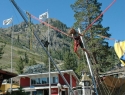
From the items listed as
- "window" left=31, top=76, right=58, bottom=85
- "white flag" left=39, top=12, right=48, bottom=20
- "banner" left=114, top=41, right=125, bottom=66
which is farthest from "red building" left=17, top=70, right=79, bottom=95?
"banner" left=114, top=41, right=125, bottom=66

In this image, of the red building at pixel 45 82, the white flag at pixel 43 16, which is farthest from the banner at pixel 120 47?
the red building at pixel 45 82

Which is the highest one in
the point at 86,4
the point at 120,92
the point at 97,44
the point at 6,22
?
the point at 86,4

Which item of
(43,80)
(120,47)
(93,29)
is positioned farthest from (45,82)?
(120,47)

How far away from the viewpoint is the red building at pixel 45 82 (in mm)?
37969

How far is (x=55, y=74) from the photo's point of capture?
3875cm

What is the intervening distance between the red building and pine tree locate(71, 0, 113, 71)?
6.50 meters

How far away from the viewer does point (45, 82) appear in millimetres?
39656

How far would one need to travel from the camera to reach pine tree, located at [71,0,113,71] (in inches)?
1282

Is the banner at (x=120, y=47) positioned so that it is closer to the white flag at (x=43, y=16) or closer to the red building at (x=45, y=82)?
the white flag at (x=43, y=16)

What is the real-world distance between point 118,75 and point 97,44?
5029 mm

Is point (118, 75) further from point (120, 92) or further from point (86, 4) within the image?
point (86, 4)

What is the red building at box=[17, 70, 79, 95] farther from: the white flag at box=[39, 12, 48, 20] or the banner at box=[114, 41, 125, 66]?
the banner at box=[114, 41, 125, 66]

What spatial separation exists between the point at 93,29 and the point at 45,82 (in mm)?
12334

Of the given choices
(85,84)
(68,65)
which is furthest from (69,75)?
(68,65)
